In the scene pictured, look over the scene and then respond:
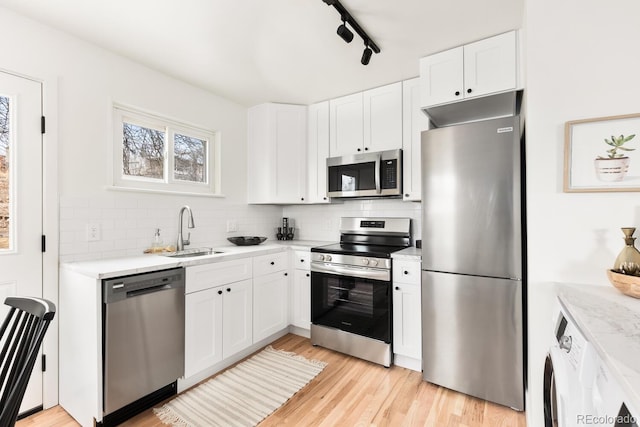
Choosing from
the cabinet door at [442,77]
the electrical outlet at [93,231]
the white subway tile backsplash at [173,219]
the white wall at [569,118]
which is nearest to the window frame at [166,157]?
the white subway tile backsplash at [173,219]

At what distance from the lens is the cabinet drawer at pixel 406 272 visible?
89.3 inches

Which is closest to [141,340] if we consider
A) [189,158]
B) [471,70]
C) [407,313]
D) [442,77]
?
[189,158]

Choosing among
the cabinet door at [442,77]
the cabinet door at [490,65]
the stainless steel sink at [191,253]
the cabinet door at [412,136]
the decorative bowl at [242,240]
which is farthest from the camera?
the decorative bowl at [242,240]

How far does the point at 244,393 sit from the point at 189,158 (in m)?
2.09

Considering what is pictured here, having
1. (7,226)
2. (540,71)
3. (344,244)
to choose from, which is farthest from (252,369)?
(540,71)

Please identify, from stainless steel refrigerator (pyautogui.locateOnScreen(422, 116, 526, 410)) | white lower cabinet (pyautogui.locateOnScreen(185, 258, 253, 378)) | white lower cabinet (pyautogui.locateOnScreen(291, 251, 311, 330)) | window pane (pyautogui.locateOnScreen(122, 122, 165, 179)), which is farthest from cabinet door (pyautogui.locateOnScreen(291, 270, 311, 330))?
window pane (pyautogui.locateOnScreen(122, 122, 165, 179))

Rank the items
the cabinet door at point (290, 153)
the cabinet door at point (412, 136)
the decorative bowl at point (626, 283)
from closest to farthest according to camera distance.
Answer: the decorative bowl at point (626, 283)
the cabinet door at point (412, 136)
the cabinet door at point (290, 153)

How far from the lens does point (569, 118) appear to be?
1.40 metres

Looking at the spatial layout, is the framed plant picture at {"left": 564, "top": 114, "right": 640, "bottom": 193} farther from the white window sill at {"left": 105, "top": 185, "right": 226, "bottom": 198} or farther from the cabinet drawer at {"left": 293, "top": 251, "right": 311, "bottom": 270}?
the white window sill at {"left": 105, "top": 185, "right": 226, "bottom": 198}

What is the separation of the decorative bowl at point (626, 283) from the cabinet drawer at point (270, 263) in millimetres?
2259

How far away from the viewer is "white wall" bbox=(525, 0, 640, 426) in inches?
51.6

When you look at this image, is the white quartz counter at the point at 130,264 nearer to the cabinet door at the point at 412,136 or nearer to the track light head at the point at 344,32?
Result: the cabinet door at the point at 412,136

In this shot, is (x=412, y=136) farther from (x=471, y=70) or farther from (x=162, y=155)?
(x=162, y=155)

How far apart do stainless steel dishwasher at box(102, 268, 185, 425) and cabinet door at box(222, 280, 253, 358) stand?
14.4 inches
